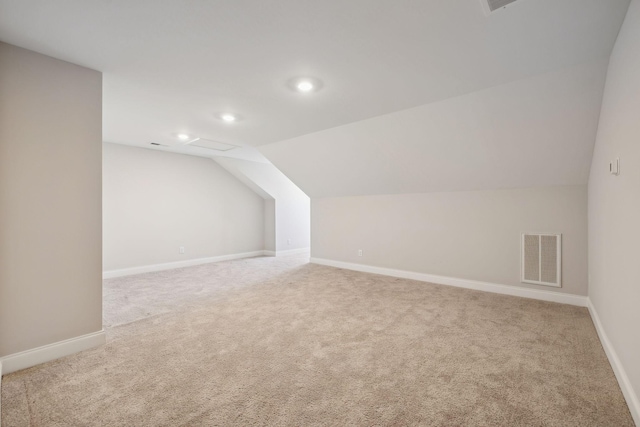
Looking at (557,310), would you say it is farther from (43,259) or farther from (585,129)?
(43,259)

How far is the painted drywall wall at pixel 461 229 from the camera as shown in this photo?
141 inches

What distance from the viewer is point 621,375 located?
6.09ft

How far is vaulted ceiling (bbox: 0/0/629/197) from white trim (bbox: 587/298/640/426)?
186 cm

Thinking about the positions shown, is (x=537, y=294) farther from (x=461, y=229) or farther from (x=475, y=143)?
(x=475, y=143)

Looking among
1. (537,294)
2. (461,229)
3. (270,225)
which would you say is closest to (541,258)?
(537,294)

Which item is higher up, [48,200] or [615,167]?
[615,167]

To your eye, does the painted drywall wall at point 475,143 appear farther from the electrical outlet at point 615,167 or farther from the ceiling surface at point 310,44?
the electrical outlet at point 615,167

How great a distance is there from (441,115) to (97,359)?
3.93 m

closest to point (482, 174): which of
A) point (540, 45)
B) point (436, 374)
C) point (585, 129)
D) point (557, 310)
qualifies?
point (585, 129)

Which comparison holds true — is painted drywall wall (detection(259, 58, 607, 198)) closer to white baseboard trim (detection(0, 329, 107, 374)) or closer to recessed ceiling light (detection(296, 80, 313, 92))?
recessed ceiling light (detection(296, 80, 313, 92))

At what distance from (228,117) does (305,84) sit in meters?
1.41

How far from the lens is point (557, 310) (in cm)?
329

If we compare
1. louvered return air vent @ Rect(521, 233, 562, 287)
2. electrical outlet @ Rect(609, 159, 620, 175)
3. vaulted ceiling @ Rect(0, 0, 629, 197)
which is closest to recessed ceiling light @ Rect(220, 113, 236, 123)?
vaulted ceiling @ Rect(0, 0, 629, 197)

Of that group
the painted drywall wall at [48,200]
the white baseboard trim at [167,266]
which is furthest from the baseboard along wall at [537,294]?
the painted drywall wall at [48,200]
